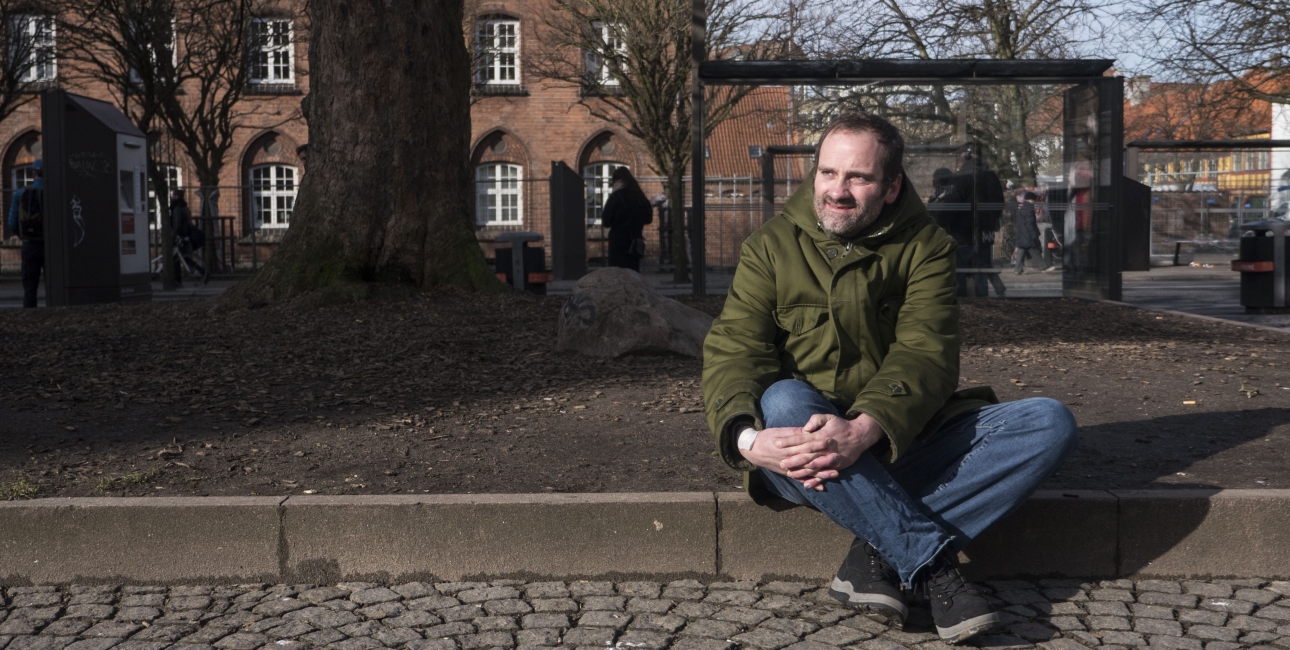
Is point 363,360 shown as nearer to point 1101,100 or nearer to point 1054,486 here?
point 1054,486

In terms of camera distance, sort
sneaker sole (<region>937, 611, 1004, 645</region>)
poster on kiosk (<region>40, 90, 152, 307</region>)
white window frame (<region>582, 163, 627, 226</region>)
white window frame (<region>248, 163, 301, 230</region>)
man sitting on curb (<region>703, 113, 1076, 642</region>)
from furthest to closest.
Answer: white window frame (<region>582, 163, 627, 226</region>) → white window frame (<region>248, 163, 301, 230</region>) → poster on kiosk (<region>40, 90, 152, 307</region>) → man sitting on curb (<region>703, 113, 1076, 642</region>) → sneaker sole (<region>937, 611, 1004, 645</region>)

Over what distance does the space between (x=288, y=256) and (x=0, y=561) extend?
19.2ft

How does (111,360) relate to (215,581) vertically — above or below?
above

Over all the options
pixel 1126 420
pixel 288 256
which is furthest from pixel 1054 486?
pixel 288 256

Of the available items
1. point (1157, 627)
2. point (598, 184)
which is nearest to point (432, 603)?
point (1157, 627)

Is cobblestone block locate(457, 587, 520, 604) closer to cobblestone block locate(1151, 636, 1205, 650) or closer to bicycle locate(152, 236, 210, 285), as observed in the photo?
cobblestone block locate(1151, 636, 1205, 650)

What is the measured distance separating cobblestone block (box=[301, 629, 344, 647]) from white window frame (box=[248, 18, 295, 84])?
21.7 metres

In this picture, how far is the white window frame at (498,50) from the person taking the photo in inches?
1198

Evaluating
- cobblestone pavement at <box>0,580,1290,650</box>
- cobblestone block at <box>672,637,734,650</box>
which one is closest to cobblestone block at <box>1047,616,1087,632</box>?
cobblestone pavement at <box>0,580,1290,650</box>

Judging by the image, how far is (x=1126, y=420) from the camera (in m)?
5.89

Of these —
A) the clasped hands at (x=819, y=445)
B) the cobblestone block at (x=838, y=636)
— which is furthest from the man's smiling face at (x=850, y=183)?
the cobblestone block at (x=838, y=636)

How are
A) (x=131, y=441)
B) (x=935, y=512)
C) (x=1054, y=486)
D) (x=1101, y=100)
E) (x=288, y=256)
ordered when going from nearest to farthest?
(x=935, y=512) < (x=1054, y=486) < (x=131, y=441) < (x=288, y=256) < (x=1101, y=100)

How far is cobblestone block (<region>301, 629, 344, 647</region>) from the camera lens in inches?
142

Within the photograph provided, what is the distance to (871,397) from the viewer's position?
3568mm
